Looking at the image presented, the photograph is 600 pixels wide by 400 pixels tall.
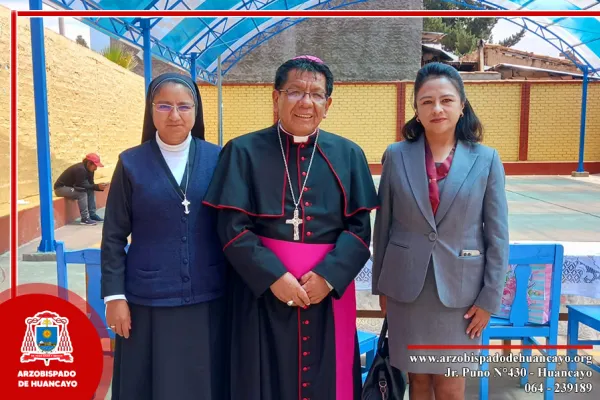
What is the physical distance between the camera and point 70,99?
9820 mm

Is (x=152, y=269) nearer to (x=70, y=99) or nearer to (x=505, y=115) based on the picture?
(x=70, y=99)

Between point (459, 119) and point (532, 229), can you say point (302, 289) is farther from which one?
point (532, 229)

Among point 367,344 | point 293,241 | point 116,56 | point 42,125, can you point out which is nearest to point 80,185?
point 42,125

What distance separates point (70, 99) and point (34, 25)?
4.49 m

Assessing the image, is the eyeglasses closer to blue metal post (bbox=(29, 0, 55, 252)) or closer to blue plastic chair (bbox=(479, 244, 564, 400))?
blue plastic chair (bbox=(479, 244, 564, 400))

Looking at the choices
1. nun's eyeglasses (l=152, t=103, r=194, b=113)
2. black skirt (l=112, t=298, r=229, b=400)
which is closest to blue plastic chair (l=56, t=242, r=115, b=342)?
black skirt (l=112, t=298, r=229, b=400)

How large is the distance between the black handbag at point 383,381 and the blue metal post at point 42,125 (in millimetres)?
4794

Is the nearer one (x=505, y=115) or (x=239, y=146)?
(x=239, y=146)

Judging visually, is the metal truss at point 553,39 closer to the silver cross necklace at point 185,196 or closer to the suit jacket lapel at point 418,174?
the suit jacket lapel at point 418,174

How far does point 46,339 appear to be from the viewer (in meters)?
2.30

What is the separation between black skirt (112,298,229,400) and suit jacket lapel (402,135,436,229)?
2.89 feet

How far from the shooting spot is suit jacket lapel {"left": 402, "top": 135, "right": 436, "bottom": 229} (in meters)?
2.01

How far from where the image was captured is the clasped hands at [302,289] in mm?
1937

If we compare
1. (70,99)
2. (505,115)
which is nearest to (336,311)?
(70,99)
